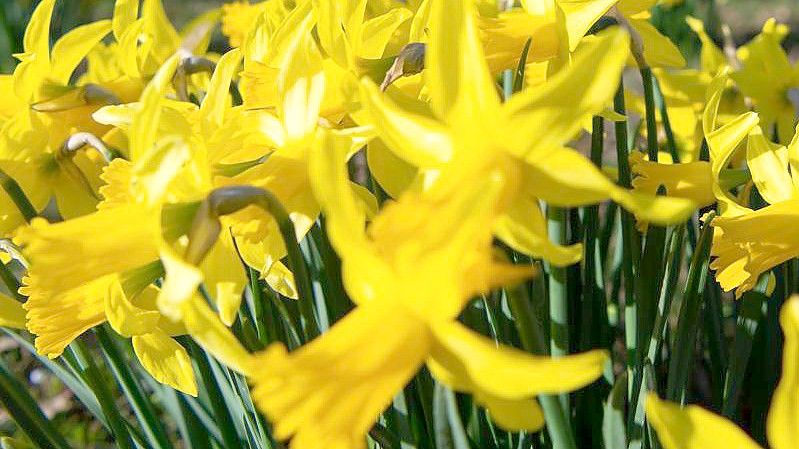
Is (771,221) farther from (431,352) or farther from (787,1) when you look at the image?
(787,1)

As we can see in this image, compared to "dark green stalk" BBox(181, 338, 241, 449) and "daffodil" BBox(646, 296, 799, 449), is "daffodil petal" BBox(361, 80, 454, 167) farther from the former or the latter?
"dark green stalk" BBox(181, 338, 241, 449)

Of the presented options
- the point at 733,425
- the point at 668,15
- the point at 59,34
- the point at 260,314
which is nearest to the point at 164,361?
the point at 260,314

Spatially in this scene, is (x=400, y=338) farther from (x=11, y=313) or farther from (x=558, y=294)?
(x=11, y=313)

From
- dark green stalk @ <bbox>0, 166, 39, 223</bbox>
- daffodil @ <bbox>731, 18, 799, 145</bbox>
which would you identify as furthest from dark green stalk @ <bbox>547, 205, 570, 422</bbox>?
daffodil @ <bbox>731, 18, 799, 145</bbox>

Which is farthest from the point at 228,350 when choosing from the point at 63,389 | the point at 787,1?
the point at 787,1

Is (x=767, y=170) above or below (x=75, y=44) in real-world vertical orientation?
below
